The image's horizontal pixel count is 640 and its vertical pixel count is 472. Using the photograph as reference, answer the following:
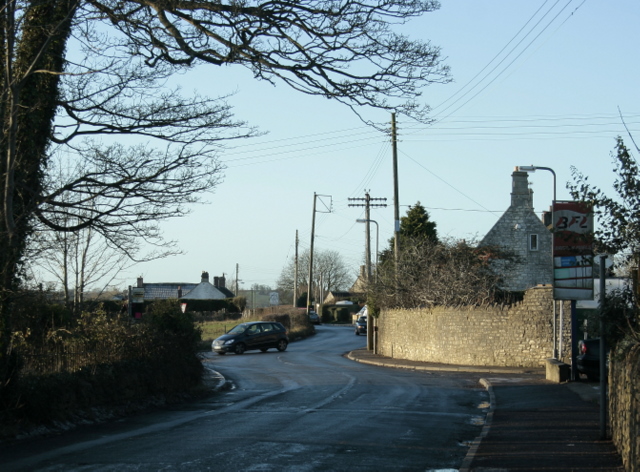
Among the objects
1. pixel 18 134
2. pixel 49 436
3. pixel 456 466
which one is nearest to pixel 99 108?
pixel 18 134

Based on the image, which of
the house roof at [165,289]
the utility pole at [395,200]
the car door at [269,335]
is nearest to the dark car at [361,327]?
the car door at [269,335]

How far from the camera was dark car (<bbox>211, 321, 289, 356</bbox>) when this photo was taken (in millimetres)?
37500

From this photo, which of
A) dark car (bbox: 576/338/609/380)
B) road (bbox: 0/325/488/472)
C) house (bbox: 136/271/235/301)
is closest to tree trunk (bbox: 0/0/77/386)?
road (bbox: 0/325/488/472)

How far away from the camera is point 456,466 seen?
8.52m

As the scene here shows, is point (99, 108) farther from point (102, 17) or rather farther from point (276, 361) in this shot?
point (276, 361)

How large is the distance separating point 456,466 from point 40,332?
31.0 feet

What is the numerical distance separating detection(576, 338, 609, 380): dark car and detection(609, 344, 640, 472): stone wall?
31.2 ft

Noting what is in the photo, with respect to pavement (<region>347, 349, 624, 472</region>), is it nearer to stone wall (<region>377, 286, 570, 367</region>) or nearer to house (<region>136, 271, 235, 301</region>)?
stone wall (<region>377, 286, 570, 367</region>)

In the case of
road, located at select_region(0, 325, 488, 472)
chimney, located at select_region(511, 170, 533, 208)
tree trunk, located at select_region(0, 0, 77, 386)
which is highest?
chimney, located at select_region(511, 170, 533, 208)

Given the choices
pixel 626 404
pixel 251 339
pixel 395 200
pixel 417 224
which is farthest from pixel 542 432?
pixel 417 224

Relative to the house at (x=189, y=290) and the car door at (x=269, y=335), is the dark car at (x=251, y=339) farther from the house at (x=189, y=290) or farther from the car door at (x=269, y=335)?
the house at (x=189, y=290)

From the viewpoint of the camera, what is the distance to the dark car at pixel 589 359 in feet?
61.5

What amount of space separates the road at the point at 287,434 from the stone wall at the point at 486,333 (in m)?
5.90

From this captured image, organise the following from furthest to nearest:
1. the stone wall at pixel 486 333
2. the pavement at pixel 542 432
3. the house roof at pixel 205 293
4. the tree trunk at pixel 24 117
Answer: the house roof at pixel 205 293 → the stone wall at pixel 486 333 → the tree trunk at pixel 24 117 → the pavement at pixel 542 432
